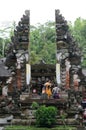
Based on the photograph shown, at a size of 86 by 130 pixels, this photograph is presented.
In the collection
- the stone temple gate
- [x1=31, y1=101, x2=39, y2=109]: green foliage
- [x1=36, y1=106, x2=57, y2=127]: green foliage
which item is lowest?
[x1=36, y1=106, x2=57, y2=127]: green foliage

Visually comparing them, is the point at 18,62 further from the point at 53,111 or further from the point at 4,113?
the point at 53,111

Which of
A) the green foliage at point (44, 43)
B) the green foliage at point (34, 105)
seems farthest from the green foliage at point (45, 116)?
the green foliage at point (44, 43)

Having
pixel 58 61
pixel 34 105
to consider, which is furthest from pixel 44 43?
pixel 34 105

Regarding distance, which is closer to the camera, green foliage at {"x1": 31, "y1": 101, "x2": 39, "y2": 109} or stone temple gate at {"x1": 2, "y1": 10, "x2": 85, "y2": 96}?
green foliage at {"x1": 31, "y1": 101, "x2": 39, "y2": 109}

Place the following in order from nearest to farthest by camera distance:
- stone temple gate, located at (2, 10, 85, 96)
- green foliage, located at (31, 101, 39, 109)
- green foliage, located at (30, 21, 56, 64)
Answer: green foliage, located at (31, 101, 39, 109) < stone temple gate, located at (2, 10, 85, 96) < green foliage, located at (30, 21, 56, 64)

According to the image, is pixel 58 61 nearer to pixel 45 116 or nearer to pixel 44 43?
pixel 45 116

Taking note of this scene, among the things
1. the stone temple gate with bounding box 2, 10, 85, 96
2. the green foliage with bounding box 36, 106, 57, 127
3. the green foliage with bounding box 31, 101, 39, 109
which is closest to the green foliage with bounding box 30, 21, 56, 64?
the stone temple gate with bounding box 2, 10, 85, 96

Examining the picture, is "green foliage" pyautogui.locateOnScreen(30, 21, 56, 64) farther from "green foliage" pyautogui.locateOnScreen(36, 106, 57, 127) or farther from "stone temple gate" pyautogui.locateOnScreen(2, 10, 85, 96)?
"green foliage" pyautogui.locateOnScreen(36, 106, 57, 127)

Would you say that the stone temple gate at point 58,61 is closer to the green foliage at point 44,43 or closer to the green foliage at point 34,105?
the green foliage at point 34,105

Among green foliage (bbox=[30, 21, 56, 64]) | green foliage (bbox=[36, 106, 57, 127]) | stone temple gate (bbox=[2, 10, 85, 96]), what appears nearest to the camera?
green foliage (bbox=[36, 106, 57, 127])

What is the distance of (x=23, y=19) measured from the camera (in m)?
27.8

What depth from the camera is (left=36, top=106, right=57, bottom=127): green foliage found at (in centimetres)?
2000

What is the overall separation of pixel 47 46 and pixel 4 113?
109ft

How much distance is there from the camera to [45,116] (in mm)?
19953
